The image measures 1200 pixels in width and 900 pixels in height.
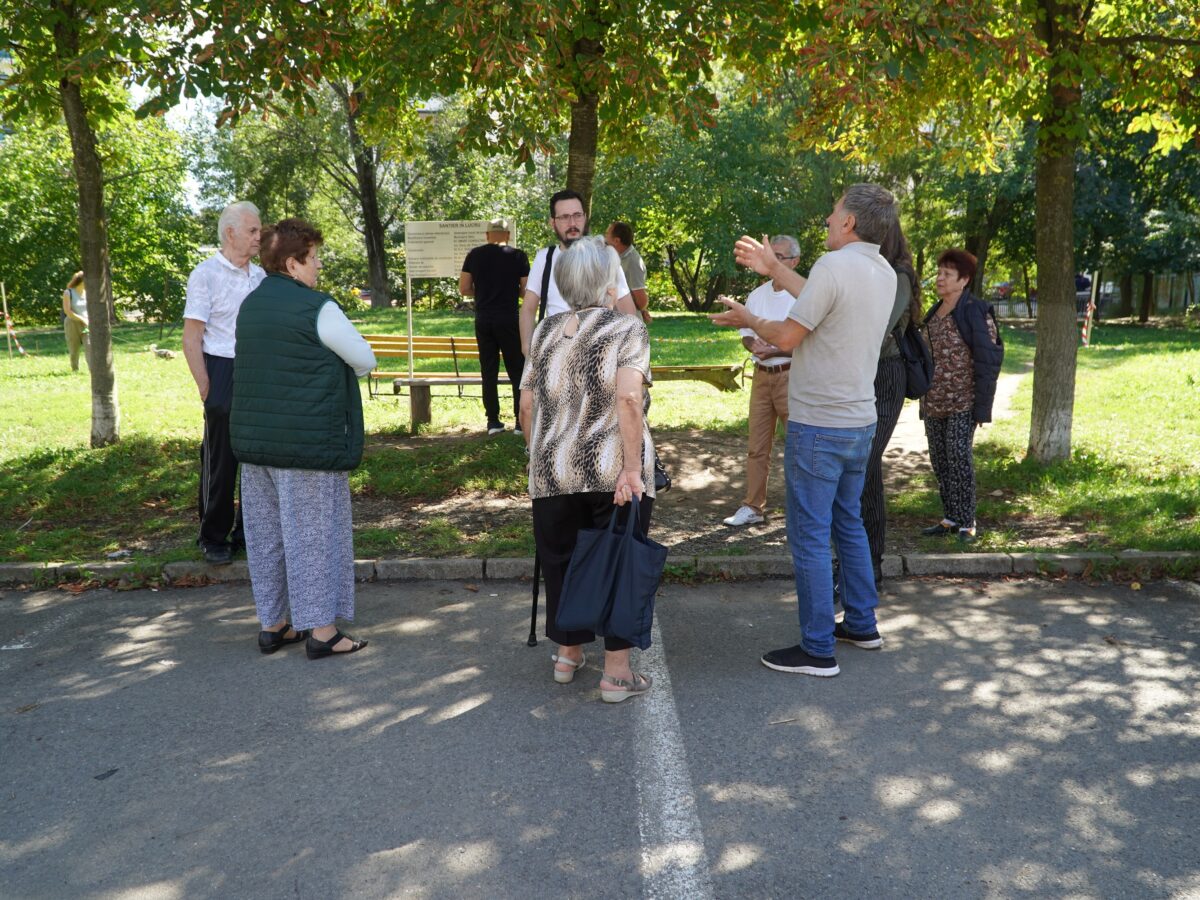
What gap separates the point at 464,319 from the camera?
28.8 meters

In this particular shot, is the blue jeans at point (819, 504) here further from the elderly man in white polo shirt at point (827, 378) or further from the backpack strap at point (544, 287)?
the backpack strap at point (544, 287)

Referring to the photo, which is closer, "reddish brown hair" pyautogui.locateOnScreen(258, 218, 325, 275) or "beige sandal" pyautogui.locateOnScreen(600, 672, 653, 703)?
"beige sandal" pyautogui.locateOnScreen(600, 672, 653, 703)

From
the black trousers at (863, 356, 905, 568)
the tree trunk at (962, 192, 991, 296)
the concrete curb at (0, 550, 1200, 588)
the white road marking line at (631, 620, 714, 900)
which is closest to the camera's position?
the white road marking line at (631, 620, 714, 900)

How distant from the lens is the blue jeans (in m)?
4.58

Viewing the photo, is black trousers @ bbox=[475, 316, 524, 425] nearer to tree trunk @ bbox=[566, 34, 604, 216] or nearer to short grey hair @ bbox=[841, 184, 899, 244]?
tree trunk @ bbox=[566, 34, 604, 216]

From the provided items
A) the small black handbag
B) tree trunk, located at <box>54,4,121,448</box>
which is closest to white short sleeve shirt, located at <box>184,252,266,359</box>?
the small black handbag

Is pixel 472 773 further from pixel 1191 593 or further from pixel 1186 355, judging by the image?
pixel 1186 355

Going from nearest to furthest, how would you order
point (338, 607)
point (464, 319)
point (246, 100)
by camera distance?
point (338, 607) → point (246, 100) → point (464, 319)

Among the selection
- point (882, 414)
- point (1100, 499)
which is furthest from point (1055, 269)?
point (882, 414)

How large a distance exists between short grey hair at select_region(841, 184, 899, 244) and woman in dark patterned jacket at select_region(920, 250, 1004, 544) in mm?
2102

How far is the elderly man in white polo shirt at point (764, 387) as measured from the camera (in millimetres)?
6824

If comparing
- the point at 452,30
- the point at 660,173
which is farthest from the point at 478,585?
the point at 660,173

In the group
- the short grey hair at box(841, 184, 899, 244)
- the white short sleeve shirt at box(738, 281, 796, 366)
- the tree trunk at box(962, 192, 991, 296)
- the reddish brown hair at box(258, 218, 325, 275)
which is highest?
the tree trunk at box(962, 192, 991, 296)

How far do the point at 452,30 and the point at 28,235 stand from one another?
102 feet
